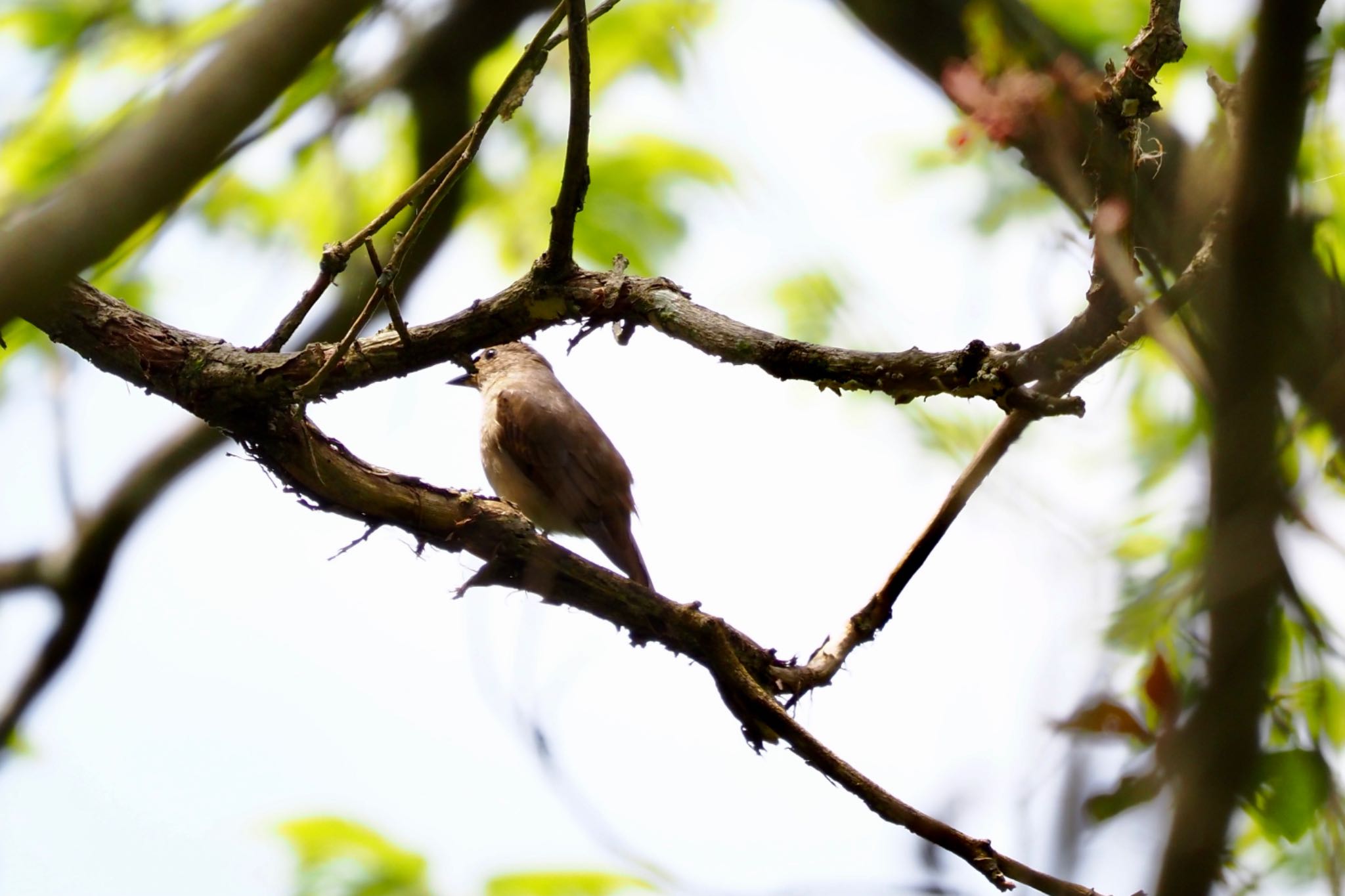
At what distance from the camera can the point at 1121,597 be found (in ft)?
6.56

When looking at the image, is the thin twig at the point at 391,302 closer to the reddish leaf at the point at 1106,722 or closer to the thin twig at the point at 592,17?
the thin twig at the point at 592,17

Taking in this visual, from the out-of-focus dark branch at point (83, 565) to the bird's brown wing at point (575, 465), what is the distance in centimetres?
201

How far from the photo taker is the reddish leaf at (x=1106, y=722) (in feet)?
5.47

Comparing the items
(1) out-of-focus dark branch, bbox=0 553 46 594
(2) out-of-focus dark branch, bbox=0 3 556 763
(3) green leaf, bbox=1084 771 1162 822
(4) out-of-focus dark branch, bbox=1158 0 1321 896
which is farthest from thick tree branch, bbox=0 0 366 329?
(1) out-of-focus dark branch, bbox=0 553 46 594

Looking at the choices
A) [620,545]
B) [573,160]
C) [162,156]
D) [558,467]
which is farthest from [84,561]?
[162,156]

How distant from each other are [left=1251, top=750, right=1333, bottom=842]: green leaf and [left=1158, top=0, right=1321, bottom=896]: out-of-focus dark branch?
652 mm

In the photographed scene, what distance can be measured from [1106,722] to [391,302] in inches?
88.3

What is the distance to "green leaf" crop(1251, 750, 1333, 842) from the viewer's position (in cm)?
181

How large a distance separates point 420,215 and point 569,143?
0.46 meters

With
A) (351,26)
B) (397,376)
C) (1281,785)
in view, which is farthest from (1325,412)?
(397,376)

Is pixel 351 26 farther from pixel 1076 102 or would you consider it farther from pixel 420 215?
pixel 1076 102

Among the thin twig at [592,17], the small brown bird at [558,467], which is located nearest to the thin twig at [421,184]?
the thin twig at [592,17]

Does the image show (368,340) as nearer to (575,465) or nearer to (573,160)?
(573,160)

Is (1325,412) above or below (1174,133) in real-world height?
below
